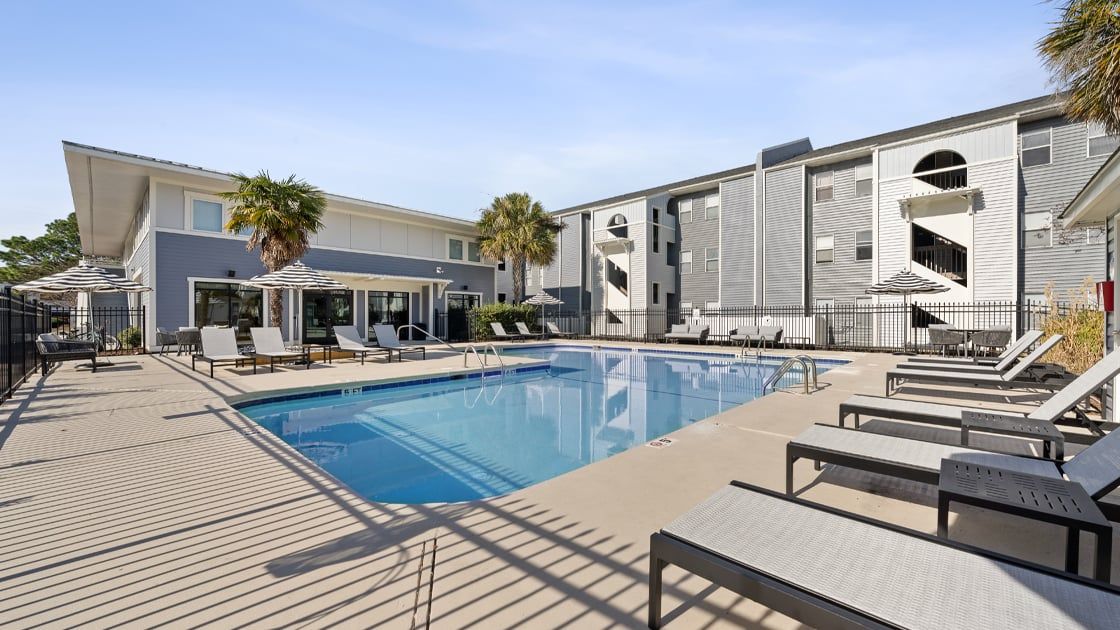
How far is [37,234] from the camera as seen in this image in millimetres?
36875

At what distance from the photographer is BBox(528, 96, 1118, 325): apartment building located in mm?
14789

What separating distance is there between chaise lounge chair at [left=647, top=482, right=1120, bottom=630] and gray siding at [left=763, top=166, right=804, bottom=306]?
19358 millimetres

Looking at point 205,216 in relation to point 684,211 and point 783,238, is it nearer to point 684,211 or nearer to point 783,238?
point 684,211

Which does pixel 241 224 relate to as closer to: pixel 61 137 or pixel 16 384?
pixel 61 137

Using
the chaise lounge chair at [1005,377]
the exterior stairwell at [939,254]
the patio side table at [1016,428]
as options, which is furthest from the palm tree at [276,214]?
the exterior stairwell at [939,254]

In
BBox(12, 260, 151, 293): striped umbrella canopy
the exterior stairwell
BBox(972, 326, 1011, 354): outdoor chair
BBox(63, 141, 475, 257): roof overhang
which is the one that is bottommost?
BBox(972, 326, 1011, 354): outdoor chair

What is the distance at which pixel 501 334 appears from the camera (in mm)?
20297

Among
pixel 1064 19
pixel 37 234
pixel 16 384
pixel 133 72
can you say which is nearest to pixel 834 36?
pixel 1064 19

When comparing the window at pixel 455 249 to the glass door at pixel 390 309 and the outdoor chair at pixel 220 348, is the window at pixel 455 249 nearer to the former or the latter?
the glass door at pixel 390 309

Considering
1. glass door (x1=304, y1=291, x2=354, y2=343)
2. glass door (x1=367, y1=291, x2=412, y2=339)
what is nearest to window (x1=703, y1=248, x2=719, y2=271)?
glass door (x1=367, y1=291, x2=412, y2=339)

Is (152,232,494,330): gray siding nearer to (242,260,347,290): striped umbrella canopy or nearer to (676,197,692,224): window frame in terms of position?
(242,260,347,290): striped umbrella canopy

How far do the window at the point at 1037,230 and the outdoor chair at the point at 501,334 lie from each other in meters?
17.8

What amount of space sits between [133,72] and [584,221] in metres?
19.8

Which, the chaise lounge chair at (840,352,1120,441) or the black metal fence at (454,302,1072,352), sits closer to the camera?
the chaise lounge chair at (840,352,1120,441)
